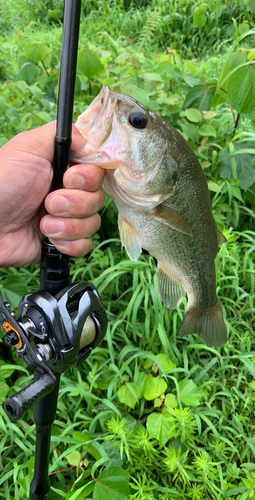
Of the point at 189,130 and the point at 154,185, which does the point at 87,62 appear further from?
the point at 154,185

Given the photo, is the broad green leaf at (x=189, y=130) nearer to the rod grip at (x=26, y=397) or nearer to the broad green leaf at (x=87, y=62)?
the broad green leaf at (x=87, y=62)

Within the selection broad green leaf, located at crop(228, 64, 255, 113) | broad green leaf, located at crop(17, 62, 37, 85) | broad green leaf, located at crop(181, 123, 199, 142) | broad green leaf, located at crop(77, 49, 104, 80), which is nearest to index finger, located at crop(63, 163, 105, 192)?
broad green leaf, located at crop(228, 64, 255, 113)

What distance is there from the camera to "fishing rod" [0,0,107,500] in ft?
2.69

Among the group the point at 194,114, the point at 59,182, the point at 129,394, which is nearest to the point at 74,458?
the point at 129,394

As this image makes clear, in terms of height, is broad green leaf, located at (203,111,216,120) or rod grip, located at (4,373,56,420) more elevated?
broad green leaf, located at (203,111,216,120)

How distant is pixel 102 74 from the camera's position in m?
3.00

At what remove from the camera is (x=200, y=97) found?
2.54 m

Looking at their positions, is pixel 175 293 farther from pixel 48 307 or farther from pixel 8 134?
pixel 8 134

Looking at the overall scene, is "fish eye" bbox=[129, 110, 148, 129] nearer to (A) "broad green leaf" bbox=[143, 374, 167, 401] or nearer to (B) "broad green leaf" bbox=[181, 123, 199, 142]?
(A) "broad green leaf" bbox=[143, 374, 167, 401]

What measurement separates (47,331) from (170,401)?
1145mm

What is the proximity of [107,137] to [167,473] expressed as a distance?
1612mm

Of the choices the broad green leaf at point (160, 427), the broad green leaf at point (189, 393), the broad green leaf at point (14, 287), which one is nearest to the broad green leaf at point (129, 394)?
the broad green leaf at point (160, 427)

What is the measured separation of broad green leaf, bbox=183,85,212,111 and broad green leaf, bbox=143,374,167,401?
1.90 metres

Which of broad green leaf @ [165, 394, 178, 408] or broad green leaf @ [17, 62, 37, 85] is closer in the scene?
broad green leaf @ [165, 394, 178, 408]
